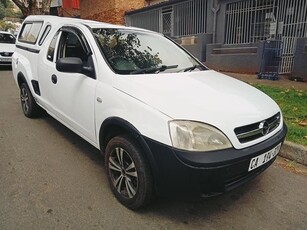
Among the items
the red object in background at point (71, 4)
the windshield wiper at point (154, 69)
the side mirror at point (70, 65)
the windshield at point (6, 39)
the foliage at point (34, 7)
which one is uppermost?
the red object in background at point (71, 4)

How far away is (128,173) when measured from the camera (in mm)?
2633

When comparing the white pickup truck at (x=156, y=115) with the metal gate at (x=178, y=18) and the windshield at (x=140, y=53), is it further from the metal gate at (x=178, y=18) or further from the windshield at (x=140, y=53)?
the metal gate at (x=178, y=18)

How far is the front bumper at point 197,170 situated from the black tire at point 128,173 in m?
0.13

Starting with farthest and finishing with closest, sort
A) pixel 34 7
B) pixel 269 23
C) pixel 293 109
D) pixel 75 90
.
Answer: pixel 34 7, pixel 269 23, pixel 293 109, pixel 75 90

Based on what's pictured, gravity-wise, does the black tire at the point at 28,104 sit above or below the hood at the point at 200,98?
below

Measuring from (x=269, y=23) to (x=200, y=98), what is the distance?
8388mm

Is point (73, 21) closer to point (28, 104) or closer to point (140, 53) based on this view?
point (140, 53)

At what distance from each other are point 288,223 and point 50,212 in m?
2.12

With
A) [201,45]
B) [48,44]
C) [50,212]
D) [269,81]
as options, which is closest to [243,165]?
[50,212]

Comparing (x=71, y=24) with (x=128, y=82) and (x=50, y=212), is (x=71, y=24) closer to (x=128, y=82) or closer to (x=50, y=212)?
(x=128, y=82)

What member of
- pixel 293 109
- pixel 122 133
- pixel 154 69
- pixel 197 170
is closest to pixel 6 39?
pixel 154 69

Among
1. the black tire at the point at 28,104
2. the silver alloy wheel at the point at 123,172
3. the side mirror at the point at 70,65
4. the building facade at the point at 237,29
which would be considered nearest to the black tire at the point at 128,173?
the silver alloy wheel at the point at 123,172

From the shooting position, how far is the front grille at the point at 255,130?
233 centimetres

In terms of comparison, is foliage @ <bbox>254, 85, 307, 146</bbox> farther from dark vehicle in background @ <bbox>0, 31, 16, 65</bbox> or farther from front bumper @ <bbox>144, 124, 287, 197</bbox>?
dark vehicle in background @ <bbox>0, 31, 16, 65</bbox>
